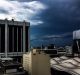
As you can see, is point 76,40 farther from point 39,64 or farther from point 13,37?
point 39,64


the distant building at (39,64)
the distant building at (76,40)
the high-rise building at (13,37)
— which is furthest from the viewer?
the distant building at (76,40)

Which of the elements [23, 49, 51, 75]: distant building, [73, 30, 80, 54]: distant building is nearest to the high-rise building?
[73, 30, 80, 54]: distant building

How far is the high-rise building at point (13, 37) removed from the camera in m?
112

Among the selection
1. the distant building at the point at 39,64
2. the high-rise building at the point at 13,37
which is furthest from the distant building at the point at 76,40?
the distant building at the point at 39,64

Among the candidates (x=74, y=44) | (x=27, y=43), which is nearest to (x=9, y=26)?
(x=27, y=43)

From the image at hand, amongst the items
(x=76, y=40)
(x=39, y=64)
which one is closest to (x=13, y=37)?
(x=76, y=40)

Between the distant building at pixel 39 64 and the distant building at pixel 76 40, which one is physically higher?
the distant building at pixel 76 40

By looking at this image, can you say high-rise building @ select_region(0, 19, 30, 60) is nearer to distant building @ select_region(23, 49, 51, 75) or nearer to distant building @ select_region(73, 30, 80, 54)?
distant building @ select_region(73, 30, 80, 54)

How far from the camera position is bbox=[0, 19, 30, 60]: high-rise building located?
111812 millimetres

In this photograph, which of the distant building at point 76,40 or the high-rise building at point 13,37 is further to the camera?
the distant building at point 76,40

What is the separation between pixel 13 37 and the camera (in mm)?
115250

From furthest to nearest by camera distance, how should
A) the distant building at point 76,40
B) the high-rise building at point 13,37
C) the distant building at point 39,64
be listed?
1. the distant building at point 76,40
2. the high-rise building at point 13,37
3. the distant building at point 39,64

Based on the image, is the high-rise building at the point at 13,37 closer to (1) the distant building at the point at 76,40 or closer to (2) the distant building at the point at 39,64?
(1) the distant building at the point at 76,40

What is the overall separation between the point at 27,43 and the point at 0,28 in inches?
744
